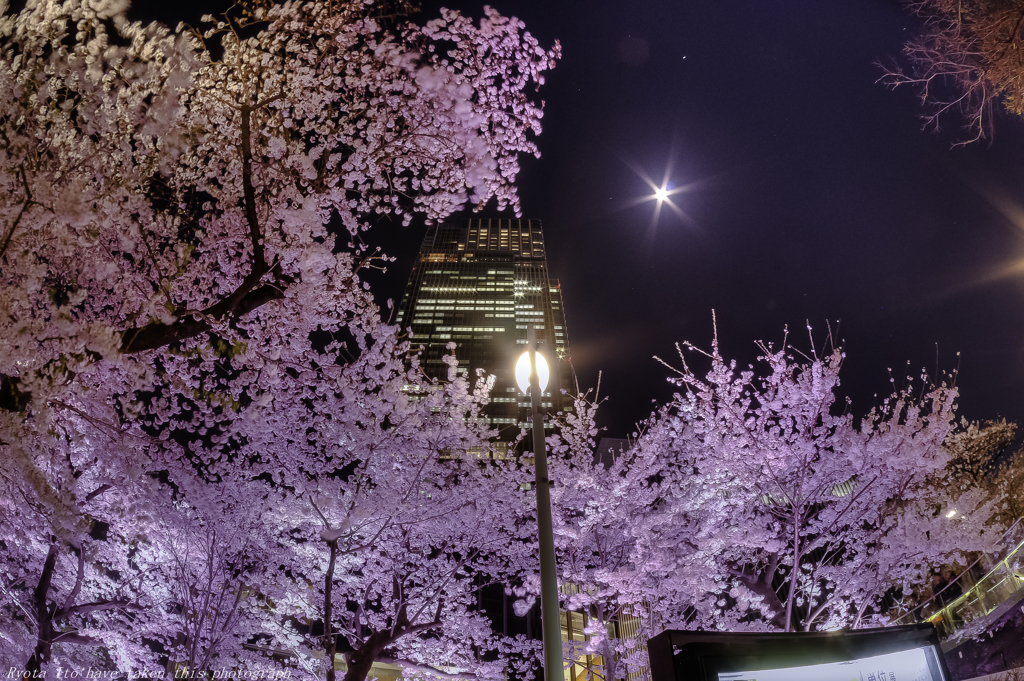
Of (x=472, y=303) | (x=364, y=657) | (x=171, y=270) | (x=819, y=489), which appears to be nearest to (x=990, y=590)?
(x=819, y=489)

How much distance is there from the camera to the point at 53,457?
11.3 meters

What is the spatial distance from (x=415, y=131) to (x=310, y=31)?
201cm

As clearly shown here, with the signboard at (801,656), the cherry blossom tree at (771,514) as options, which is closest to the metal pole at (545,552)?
the signboard at (801,656)

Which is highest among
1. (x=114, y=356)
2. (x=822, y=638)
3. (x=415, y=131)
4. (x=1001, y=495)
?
(x=415, y=131)

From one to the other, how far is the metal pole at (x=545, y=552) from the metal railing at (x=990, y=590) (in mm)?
12234

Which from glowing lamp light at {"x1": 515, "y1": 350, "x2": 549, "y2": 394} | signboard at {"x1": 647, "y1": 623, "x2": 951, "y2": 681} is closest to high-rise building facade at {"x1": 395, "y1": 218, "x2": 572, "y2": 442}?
signboard at {"x1": 647, "y1": 623, "x2": 951, "y2": 681}

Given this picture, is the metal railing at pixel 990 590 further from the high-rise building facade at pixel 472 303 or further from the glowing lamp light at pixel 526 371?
the high-rise building facade at pixel 472 303

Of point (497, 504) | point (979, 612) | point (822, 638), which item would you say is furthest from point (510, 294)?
point (822, 638)

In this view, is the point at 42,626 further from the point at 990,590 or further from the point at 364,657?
the point at 990,590

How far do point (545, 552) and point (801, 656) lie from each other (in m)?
3.38

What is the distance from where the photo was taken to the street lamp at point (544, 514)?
444 centimetres

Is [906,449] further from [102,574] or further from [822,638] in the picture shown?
[102,574]

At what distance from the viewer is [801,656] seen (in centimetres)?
577

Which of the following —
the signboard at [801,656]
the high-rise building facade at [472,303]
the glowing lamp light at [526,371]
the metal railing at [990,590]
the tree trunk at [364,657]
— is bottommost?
the signboard at [801,656]
